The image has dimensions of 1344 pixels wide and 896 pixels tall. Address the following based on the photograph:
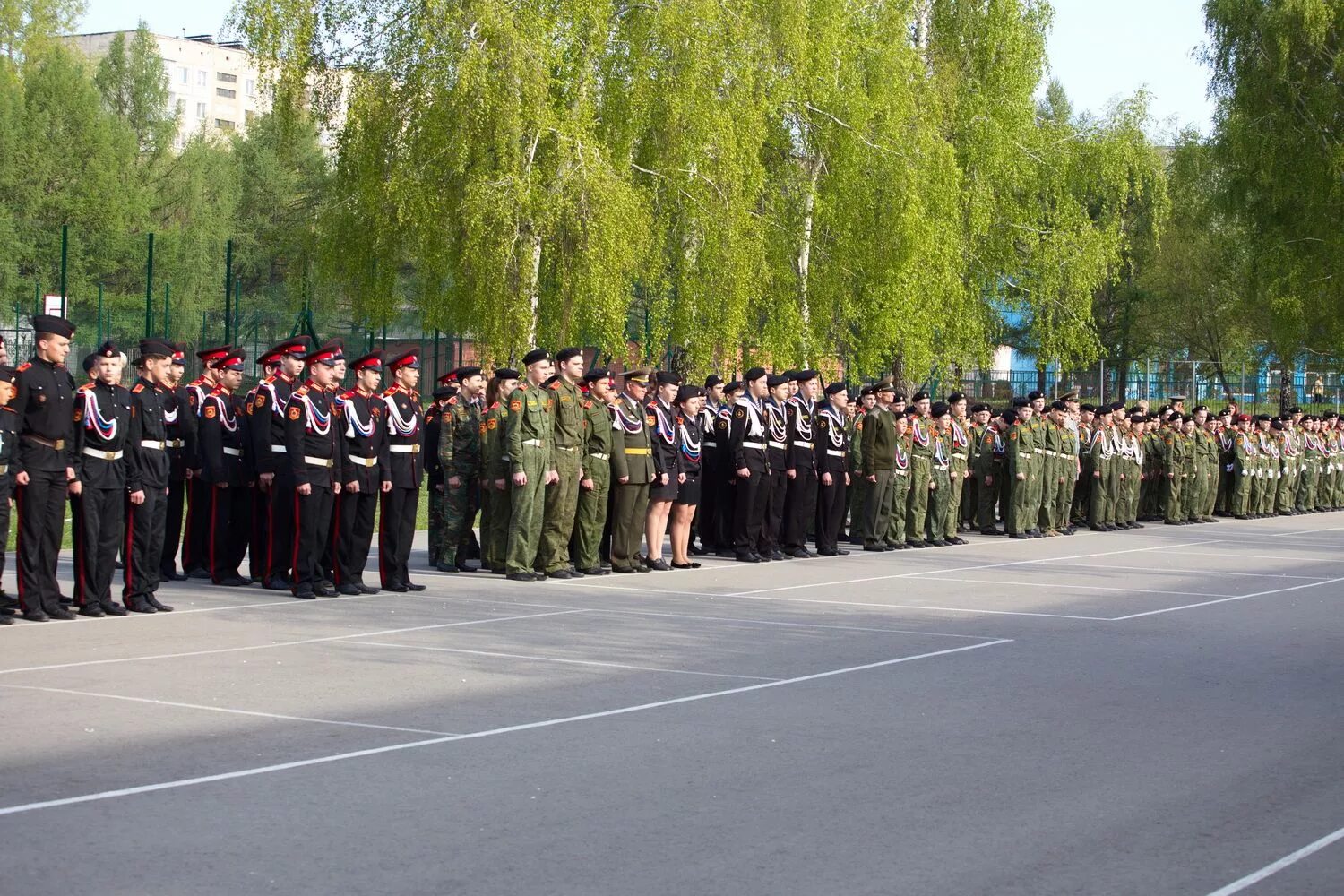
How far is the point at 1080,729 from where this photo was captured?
8234 mm

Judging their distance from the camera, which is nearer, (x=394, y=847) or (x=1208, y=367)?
(x=394, y=847)

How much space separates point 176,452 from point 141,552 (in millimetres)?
2493

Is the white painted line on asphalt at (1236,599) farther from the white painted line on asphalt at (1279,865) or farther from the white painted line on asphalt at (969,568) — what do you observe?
the white painted line on asphalt at (1279,865)

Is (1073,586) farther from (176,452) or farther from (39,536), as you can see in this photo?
(39,536)

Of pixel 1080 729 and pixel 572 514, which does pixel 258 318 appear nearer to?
pixel 572 514

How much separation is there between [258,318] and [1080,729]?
88.2 feet

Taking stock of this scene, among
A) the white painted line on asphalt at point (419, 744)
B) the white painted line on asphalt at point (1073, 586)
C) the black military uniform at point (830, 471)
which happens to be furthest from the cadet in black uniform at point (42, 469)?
the black military uniform at point (830, 471)

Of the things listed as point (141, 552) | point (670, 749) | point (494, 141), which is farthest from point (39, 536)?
point (494, 141)

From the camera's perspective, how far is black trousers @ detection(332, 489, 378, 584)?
14.1 m

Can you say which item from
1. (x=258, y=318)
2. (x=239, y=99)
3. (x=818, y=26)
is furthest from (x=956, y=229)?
(x=239, y=99)

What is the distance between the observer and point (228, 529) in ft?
48.8

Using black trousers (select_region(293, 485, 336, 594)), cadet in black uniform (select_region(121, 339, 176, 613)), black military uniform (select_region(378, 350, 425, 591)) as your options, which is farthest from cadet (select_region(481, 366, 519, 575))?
cadet in black uniform (select_region(121, 339, 176, 613))

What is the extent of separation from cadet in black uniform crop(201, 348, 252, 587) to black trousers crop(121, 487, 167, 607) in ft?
6.32

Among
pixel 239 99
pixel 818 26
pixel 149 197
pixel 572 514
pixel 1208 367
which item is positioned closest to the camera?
pixel 572 514
